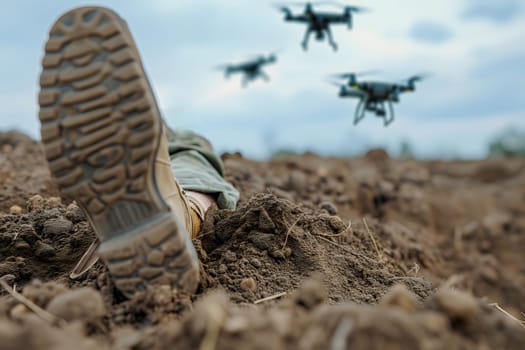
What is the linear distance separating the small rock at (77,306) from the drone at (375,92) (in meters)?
1.66

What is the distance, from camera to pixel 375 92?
252 cm

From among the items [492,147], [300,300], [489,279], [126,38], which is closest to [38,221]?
[126,38]

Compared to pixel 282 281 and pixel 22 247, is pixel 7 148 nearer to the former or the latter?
pixel 22 247

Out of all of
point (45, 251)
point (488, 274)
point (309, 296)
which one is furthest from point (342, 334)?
point (488, 274)

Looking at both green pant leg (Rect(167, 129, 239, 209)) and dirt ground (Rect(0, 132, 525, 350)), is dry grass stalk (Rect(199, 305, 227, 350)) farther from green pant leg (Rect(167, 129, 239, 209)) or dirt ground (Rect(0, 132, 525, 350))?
green pant leg (Rect(167, 129, 239, 209))

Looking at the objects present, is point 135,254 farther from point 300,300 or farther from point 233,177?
point 233,177

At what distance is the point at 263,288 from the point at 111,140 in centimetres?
58

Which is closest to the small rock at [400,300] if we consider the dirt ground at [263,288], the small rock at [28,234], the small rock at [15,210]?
the dirt ground at [263,288]

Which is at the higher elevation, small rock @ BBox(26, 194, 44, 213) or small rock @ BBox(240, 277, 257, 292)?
small rock @ BBox(240, 277, 257, 292)

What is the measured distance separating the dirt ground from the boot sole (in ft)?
0.34

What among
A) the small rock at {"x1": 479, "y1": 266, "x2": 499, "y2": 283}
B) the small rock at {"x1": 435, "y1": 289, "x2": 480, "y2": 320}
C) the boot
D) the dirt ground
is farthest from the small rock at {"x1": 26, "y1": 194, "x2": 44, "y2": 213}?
the small rock at {"x1": 479, "y1": 266, "x2": 499, "y2": 283}

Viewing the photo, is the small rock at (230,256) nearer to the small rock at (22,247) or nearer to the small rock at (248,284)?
the small rock at (248,284)

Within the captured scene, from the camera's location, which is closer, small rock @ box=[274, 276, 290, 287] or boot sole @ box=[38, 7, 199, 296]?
boot sole @ box=[38, 7, 199, 296]

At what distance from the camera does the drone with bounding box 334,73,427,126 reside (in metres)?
2.52
